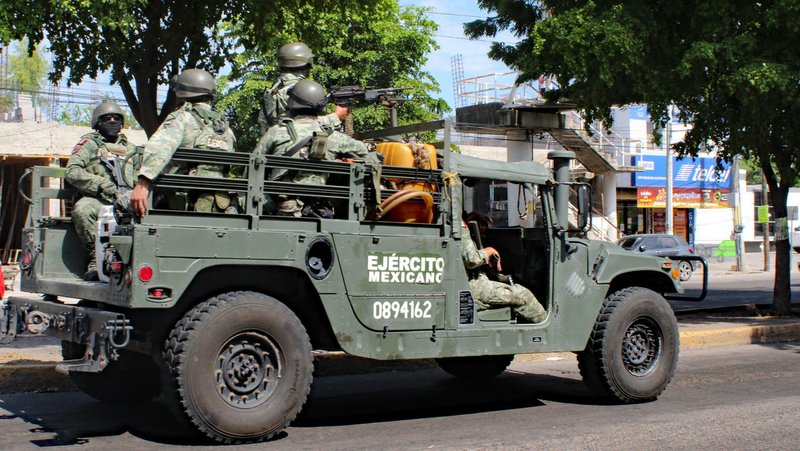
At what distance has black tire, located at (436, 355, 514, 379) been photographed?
27.9 feet

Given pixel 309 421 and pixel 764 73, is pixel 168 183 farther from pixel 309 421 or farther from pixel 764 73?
pixel 764 73

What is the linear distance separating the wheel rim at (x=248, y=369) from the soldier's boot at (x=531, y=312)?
224cm

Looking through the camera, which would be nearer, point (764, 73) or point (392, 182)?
point (392, 182)

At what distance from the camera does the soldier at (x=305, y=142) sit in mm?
6367

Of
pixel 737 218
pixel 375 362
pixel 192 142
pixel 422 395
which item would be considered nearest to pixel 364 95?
pixel 192 142

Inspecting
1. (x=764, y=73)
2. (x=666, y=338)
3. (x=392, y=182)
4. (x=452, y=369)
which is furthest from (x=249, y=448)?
(x=764, y=73)

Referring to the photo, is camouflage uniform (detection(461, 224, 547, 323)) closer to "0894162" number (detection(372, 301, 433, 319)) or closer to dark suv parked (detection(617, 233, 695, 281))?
"0894162" number (detection(372, 301, 433, 319))

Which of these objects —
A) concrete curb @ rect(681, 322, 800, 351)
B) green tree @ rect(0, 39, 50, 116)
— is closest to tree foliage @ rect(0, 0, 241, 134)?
concrete curb @ rect(681, 322, 800, 351)

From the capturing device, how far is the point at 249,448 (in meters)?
5.79

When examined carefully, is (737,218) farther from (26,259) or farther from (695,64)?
(26,259)

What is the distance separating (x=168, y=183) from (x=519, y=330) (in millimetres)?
3011

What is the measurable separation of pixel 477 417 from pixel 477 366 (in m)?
1.58

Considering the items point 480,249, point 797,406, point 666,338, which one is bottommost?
point 797,406

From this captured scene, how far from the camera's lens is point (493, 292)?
282 inches
